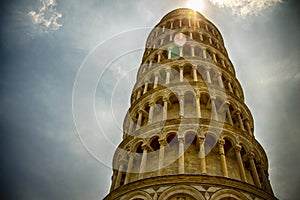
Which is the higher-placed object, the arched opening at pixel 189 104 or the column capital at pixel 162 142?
the arched opening at pixel 189 104

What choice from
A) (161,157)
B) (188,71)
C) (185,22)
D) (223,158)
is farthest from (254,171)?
(185,22)

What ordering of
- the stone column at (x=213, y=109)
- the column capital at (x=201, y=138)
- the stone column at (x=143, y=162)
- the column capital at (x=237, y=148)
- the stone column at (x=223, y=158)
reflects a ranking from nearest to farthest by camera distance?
the stone column at (x=223, y=158) < the stone column at (x=143, y=162) < the column capital at (x=201, y=138) < the column capital at (x=237, y=148) < the stone column at (x=213, y=109)

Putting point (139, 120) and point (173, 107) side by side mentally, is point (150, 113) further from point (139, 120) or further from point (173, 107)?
point (173, 107)

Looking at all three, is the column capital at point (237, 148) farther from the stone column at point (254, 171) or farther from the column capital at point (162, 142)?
the column capital at point (162, 142)

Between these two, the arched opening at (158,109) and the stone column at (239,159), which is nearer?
the stone column at (239,159)

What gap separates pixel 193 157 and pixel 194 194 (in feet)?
11.8

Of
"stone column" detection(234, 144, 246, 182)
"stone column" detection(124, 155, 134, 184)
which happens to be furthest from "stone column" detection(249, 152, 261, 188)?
"stone column" detection(124, 155, 134, 184)

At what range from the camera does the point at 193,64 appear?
23.6 metres

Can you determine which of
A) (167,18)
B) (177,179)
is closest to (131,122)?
(177,179)

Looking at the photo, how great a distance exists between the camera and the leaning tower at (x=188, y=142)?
45.2 ft

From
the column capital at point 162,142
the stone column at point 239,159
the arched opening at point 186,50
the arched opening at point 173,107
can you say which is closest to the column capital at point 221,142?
the stone column at point 239,159

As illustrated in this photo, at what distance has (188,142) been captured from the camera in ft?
57.5

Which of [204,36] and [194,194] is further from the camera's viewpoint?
[204,36]

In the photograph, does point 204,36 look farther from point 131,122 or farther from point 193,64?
point 131,122
